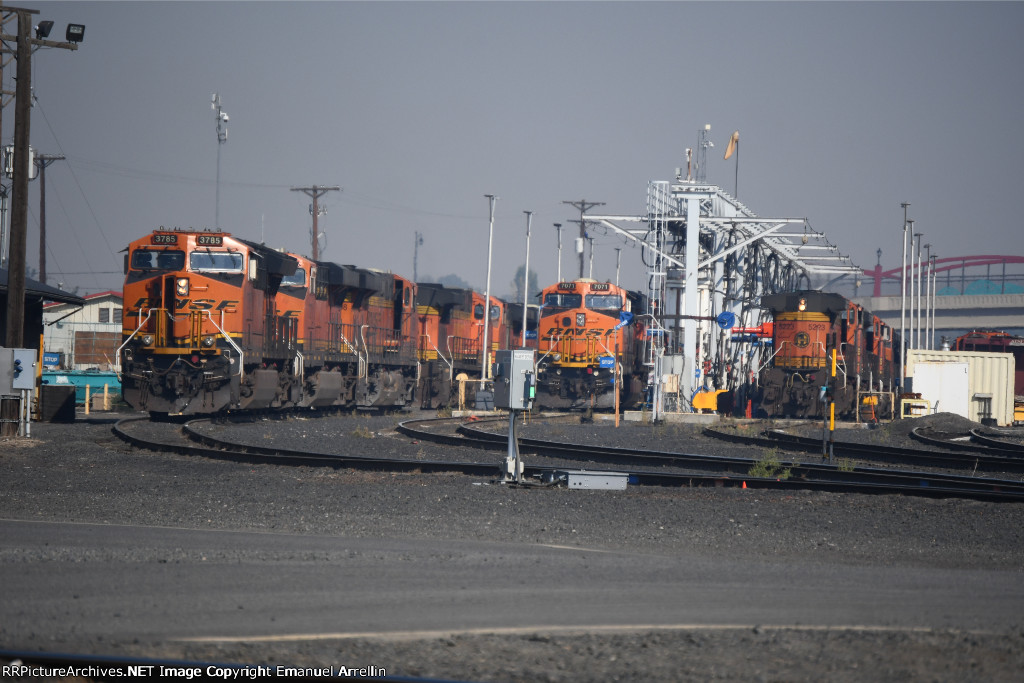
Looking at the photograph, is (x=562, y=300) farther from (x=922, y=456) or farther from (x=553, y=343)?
(x=922, y=456)

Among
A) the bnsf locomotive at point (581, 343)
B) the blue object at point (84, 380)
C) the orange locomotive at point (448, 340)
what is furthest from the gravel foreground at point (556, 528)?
the blue object at point (84, 380)

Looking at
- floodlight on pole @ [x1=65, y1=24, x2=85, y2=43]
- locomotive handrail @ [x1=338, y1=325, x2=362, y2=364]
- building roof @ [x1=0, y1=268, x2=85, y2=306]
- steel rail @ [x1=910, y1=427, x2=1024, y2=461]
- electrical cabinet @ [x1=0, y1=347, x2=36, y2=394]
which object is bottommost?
steel rail @ [x1=910, y1=427, x2=1024, y2=461]

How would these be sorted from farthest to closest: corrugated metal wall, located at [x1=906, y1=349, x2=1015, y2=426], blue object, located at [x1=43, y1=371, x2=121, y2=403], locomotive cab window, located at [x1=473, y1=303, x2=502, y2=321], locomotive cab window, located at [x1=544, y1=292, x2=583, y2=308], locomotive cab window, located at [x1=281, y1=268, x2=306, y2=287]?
locomotive cab window, located at [x1=473, y1=303, x2=502, y2=321] < blue object, located at [x1=43, y1=371, x2=121, y2=403] < corrugated metal wall, located at [x1=906, y1=349, x2=1015, y2=426] < locomotive cab window, located at [x1=544, y1=292, x2=583, y2=308] < locomotive cab window, located at [x1=281, y1=268, x2=306, y2=287]

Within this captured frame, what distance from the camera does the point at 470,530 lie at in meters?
9.97

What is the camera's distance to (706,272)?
4378 cm

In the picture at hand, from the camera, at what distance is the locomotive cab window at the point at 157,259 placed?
23.9 metres

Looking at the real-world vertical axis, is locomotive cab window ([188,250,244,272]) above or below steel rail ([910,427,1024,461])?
above

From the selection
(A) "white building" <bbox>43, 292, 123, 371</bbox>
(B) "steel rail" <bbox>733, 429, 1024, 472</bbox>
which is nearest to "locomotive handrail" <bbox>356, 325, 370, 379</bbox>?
(B) "steel rail" <bbox>733, 429, 1024, 472</bbox>

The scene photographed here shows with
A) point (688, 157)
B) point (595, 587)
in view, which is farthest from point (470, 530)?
point (688, 157)

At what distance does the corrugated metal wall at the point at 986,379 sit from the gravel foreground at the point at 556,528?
1964 centimetres

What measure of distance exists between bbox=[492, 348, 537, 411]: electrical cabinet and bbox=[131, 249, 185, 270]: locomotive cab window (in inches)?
502

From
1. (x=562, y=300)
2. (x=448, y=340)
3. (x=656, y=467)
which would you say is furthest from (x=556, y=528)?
(x=448, y=340)

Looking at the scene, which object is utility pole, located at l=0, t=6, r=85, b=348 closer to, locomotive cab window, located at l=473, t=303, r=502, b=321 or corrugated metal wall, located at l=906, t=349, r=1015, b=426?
locomotive cab window, located at l=473, t=303, r=502, b=321

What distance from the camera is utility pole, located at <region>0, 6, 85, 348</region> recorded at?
70.4 ft
